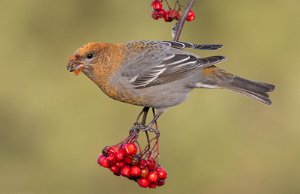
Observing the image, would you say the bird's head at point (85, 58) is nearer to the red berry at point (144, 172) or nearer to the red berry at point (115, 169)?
the red berry at point (115, 169)

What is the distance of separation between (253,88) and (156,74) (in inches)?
36.5

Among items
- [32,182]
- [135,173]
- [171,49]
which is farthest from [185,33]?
[135,173]

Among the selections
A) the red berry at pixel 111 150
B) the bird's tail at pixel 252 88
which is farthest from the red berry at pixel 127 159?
the bird's tail at pixel 252 88

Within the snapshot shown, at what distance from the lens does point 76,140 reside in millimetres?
8758

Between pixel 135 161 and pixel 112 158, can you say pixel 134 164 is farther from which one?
pixel 112 158

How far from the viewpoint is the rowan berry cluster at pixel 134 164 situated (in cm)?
476

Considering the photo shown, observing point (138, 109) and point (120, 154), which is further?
point (138, 109)

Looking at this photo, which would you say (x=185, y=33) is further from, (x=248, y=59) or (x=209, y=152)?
(x=209, y=152)

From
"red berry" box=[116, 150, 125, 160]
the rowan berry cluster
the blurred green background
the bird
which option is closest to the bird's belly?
the bird

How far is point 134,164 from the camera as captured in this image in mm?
4809

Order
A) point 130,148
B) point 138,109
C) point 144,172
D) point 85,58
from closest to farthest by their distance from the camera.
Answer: point 130,148 → point 144,172 → point 85,58 → point 138,109

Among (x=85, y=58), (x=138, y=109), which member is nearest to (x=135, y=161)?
(x=85, y=58)

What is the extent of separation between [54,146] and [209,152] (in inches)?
86.8

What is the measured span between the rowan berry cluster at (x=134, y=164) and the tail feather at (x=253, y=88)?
131 centimetres
